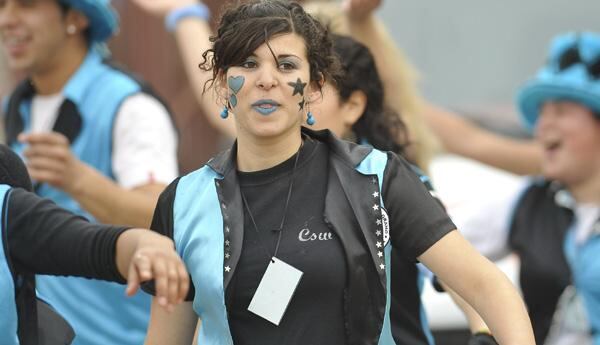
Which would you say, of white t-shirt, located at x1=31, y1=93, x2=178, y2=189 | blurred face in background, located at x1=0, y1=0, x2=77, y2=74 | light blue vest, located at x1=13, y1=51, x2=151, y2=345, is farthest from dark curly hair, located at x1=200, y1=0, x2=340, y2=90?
blurred face in background, located at x1=0, y1=0, x2=77, y2=74

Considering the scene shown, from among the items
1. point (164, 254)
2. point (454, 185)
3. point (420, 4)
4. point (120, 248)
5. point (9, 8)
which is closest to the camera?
point (164, 254)

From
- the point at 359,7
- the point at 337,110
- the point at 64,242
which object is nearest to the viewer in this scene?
the point at 64,242

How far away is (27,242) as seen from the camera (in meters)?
3.21

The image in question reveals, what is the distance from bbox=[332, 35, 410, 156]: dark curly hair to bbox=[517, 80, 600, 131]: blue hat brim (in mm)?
959

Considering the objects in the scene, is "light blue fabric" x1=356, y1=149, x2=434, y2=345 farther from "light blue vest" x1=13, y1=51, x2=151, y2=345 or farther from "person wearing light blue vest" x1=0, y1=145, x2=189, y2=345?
"light blue vest" x1=13, y1=51, x2=151, y2=345

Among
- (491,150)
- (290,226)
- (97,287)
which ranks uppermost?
(491,150)

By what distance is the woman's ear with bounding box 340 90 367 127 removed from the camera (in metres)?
4.38

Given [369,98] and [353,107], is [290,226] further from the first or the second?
[369,98]

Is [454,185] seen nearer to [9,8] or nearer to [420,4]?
[420,4]

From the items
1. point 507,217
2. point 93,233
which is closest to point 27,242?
point 93,233

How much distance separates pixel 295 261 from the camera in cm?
322

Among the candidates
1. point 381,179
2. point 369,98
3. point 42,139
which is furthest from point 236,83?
point 369,98

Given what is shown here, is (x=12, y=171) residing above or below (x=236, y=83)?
below

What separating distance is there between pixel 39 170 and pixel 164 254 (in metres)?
1.36
